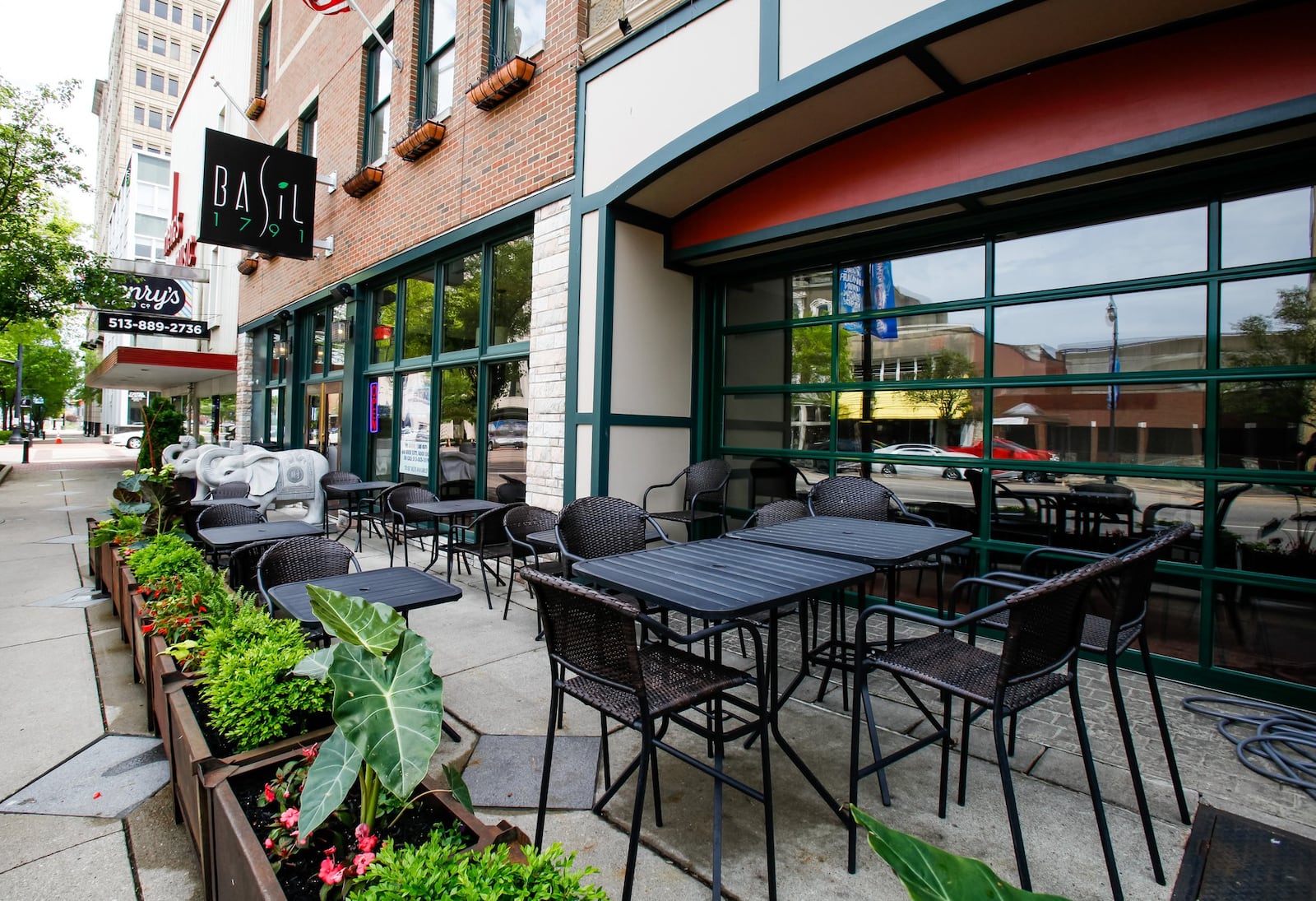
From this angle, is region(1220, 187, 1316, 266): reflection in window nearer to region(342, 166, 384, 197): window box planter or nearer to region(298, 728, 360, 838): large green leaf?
region(298, 728, 360, 838): large green leaf

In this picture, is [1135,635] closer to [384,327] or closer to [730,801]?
[730,801]

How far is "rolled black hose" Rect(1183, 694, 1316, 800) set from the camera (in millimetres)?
2680

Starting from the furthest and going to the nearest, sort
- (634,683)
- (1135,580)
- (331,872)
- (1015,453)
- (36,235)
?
(36,235), (1015,453), (1135,580), (634,683), (331,872)

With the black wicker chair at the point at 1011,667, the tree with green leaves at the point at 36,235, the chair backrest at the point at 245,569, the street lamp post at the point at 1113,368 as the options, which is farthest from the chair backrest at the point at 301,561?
the tree with green leaves at the point at 36,235

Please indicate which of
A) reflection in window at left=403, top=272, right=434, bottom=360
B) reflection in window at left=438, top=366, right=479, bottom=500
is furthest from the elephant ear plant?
reflection in window at left=403, top=272, right=434, bottom=360

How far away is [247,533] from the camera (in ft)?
14.7

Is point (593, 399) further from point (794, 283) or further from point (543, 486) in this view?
point (794, 283)

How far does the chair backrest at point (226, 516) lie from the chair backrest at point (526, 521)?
2040 mm

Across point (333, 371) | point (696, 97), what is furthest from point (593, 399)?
point (333, 371)

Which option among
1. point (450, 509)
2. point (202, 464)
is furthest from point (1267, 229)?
point (202, 464)

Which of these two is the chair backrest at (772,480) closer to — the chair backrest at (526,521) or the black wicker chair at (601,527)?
the chair backrest at (526,521)

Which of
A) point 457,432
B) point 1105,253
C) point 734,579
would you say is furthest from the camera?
point 457,432

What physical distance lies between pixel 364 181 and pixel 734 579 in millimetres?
8980

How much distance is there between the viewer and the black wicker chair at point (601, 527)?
375 centimetres
